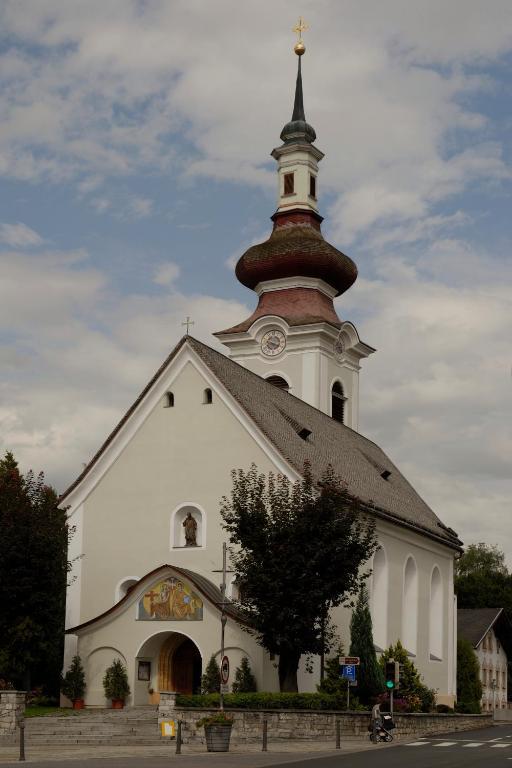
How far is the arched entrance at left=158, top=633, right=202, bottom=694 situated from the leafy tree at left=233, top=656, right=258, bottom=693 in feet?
7.44

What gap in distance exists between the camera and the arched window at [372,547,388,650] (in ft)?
139

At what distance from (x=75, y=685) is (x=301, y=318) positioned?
75.3 feet

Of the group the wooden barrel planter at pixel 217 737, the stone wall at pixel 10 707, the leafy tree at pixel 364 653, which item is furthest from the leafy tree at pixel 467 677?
the wooden barrel planter at pixel 217 737

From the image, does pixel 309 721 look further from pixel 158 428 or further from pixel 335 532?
pixel 158 428

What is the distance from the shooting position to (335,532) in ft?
110

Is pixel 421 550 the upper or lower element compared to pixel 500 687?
upper

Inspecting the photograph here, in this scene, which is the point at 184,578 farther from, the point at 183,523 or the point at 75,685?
the point at 75,685

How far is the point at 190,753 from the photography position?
27375mm

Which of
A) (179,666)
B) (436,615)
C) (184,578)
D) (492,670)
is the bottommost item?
(492,670)

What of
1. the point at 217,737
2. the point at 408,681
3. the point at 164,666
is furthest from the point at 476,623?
the point at 217,737

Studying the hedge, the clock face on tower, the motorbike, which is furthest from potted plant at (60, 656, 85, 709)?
the clock face on tower

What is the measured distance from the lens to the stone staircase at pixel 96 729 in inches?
1188

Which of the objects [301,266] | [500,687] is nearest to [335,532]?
[301,266]

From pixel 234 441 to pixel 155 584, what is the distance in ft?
17.7
